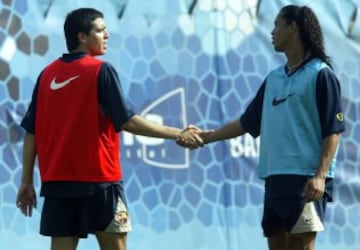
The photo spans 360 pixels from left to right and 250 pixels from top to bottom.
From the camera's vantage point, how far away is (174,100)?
21.8 feet

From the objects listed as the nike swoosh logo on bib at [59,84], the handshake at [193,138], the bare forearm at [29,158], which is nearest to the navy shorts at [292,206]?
the handshake at [193,138]

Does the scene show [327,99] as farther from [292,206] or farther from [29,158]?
[29,158]

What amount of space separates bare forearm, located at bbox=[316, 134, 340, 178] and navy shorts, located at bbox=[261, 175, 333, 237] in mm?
108

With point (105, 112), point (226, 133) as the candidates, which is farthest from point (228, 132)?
point (105, 112)

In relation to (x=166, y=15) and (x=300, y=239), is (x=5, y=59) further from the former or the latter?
(x=300, y=239)

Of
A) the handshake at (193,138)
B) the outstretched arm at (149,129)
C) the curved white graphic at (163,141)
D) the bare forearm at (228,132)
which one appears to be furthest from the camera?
the curved white graphic at (163,141)

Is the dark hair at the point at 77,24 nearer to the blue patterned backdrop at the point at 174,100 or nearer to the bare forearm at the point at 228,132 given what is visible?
the bare forearm at the point at 228,132

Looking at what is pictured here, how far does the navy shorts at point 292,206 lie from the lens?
15.1ft

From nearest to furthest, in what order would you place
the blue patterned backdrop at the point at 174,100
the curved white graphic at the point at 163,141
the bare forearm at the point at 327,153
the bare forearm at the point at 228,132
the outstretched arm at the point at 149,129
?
1. the bare forearm at the point at 327,153
2. the outstretched arm at the point at 149,129
3. the bare forearm at the point at 228,132
4. the blue patterned backdrop at the point at 174,100
5. the curved white graphic at the point at 163,141

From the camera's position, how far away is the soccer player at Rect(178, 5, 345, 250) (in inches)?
181

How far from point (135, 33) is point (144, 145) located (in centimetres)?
72

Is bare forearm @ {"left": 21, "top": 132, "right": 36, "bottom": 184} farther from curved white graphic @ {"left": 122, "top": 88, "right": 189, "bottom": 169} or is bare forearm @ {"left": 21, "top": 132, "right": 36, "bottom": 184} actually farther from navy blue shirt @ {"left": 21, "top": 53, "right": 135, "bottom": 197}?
curved white graphic @ {"left": 122, "top": 88, "right": 189, "bottom": 169}

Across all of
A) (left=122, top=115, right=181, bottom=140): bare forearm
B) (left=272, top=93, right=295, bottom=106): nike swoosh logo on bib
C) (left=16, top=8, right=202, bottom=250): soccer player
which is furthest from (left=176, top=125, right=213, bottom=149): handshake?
(left=272, top=93, right=295, bottom=106): nike swoosh logo on bib

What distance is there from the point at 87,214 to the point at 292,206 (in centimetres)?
94
